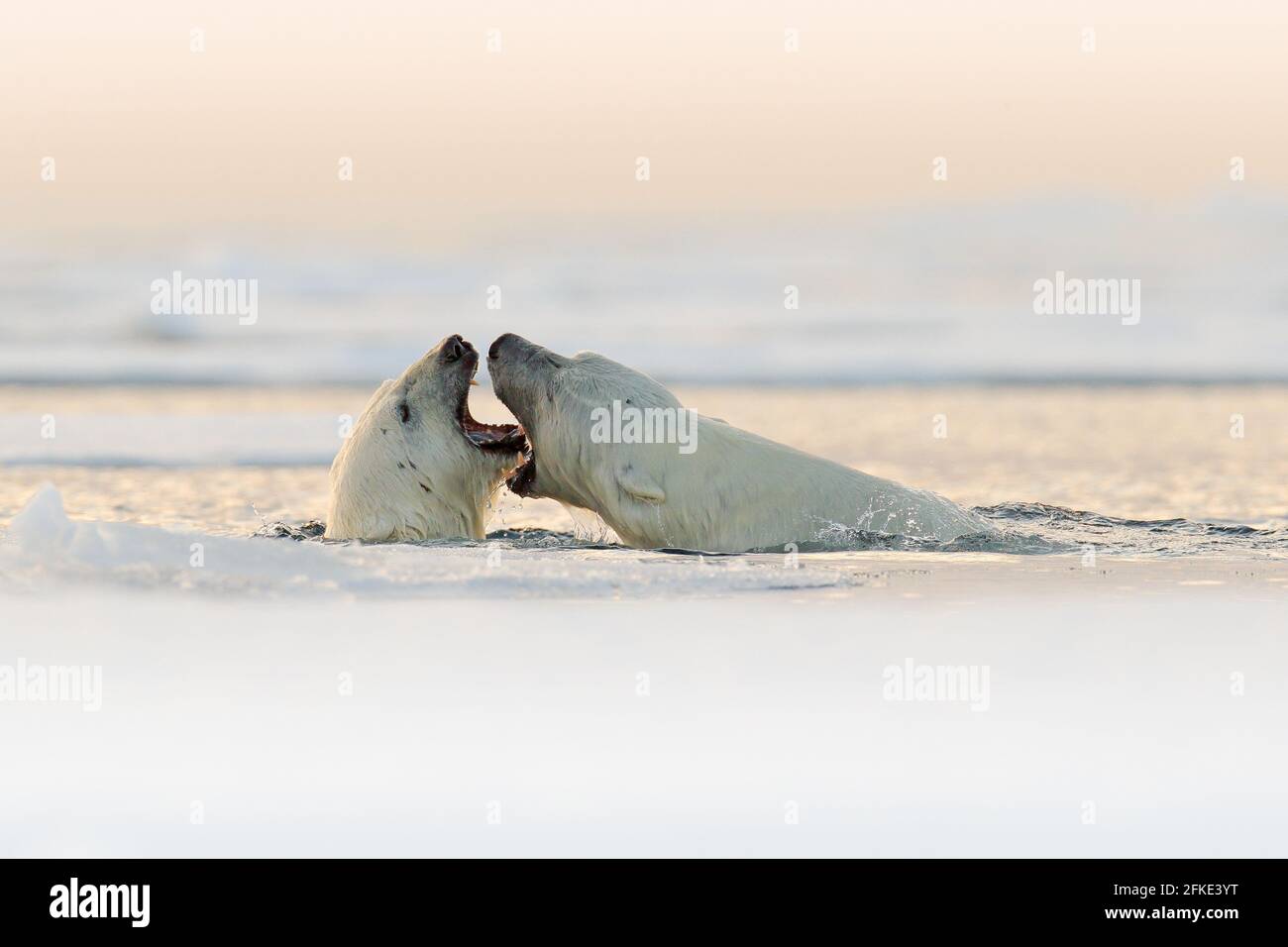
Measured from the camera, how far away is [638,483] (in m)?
9.15

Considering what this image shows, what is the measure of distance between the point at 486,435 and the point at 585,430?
2.18ft

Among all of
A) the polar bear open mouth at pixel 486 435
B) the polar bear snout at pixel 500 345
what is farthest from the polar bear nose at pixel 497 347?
the polar bear open mouth at pixel 486 435

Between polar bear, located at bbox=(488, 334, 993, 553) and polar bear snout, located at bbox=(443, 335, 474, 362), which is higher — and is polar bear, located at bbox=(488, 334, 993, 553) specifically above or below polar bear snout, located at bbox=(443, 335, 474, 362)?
below

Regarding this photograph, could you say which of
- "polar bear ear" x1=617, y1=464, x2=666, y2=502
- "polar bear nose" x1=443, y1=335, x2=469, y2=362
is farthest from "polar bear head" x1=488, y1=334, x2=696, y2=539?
"polar bear nose" x1=443, y1=335, x2=469, y2=362

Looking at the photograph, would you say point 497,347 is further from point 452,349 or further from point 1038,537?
point 1038,537

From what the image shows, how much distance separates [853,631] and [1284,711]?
6.13 feet

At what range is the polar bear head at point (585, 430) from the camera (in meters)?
9.23

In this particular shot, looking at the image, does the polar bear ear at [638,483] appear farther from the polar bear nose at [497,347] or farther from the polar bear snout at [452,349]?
the polar bear snout at [452,349]

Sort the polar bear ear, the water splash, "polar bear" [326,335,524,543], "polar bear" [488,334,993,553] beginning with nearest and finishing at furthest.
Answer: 1. the polar bear ear
2. "polar bear" [488,334,993,553]
3. "polar bear" [326,335,524,543]
4. the water splash

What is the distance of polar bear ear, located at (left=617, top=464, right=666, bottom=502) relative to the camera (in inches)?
360

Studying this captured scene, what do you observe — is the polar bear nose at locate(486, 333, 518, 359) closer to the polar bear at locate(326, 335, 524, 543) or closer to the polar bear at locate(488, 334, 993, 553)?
the polar bear at locate(488, 334, 993, 553)

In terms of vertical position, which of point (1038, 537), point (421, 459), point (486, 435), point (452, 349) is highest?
point (452, 349)

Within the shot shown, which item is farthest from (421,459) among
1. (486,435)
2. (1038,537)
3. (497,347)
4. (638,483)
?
(1038,537)

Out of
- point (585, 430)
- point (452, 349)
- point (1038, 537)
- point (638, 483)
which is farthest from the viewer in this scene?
point (1038, 537)
